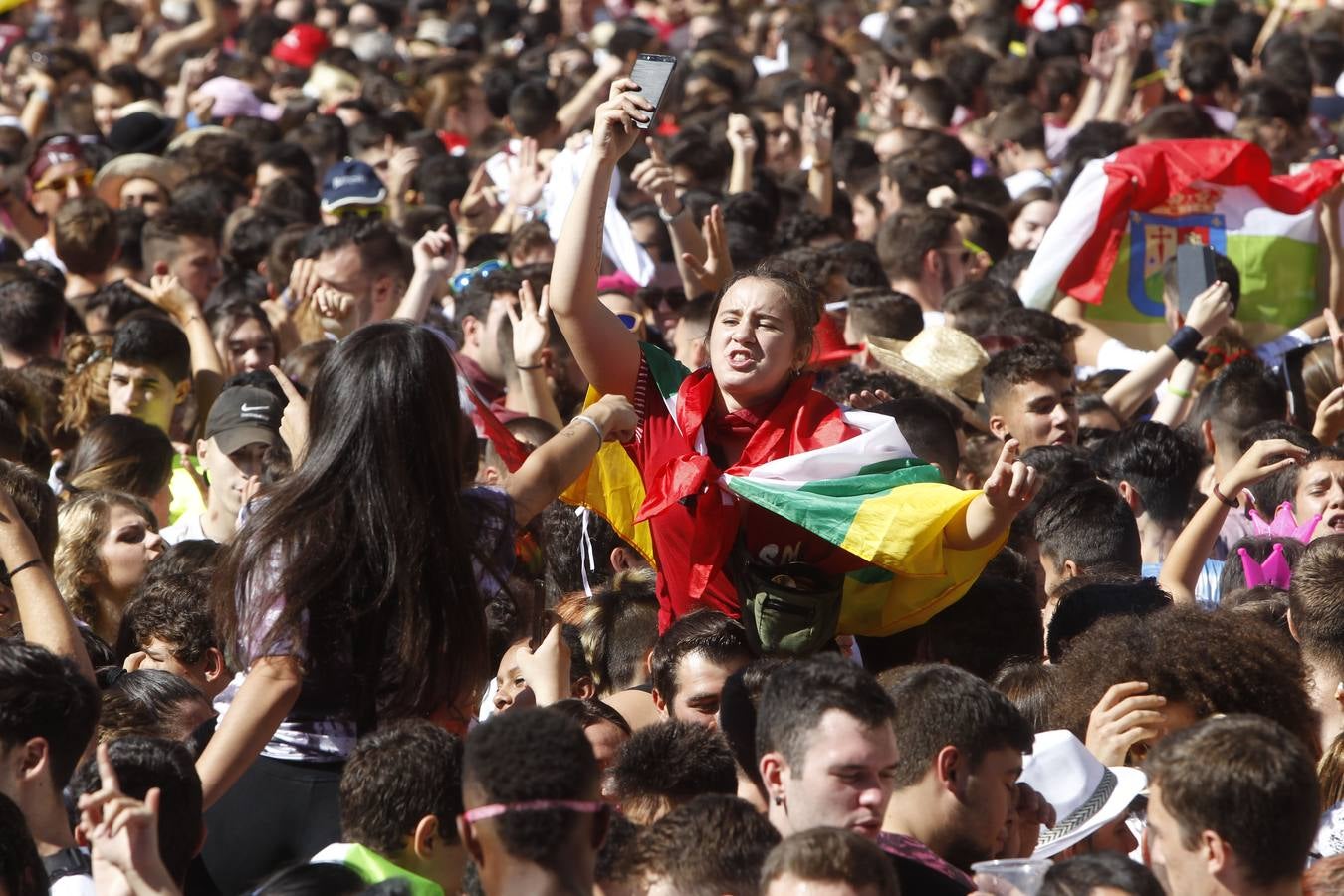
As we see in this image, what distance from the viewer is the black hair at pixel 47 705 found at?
3.61 metres

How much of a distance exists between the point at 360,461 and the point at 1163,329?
538cm

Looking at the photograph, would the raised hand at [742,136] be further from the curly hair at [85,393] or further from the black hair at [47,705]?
the black hair at [47,705]

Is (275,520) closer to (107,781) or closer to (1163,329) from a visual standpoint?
(107,781)

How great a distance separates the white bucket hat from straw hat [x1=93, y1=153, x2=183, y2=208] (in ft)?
26.6

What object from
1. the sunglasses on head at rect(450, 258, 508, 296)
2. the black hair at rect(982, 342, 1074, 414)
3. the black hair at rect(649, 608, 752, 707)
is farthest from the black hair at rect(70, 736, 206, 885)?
the sunglasses on head at rect(450, 258, 508, 296)

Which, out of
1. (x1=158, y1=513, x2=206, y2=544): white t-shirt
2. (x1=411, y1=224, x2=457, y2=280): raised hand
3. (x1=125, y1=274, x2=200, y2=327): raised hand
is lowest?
(x1=158, y1=513, x2=206, y2=544): white t-shirt

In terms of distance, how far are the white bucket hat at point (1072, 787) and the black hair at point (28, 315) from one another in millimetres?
5132

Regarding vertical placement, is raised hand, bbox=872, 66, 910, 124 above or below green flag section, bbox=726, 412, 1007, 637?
below

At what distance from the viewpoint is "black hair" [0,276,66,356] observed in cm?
783

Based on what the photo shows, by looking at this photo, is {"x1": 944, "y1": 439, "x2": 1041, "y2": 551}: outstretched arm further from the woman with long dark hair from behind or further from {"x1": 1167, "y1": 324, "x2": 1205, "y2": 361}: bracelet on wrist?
{"x1": 1167, "y1": 324, "x2": 1205, "y2": 361}: bracelet on wrist

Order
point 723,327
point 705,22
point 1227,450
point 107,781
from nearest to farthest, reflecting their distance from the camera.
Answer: point 107,781 → point 723,327 → point 1227,450 → point 705,22

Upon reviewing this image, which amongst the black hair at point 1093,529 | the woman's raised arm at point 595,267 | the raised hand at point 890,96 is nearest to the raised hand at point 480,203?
the raised hand at point 890,96

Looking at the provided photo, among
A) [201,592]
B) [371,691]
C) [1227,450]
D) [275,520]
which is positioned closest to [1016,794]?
[371,691]

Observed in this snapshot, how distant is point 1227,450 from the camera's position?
6930 millimetres
